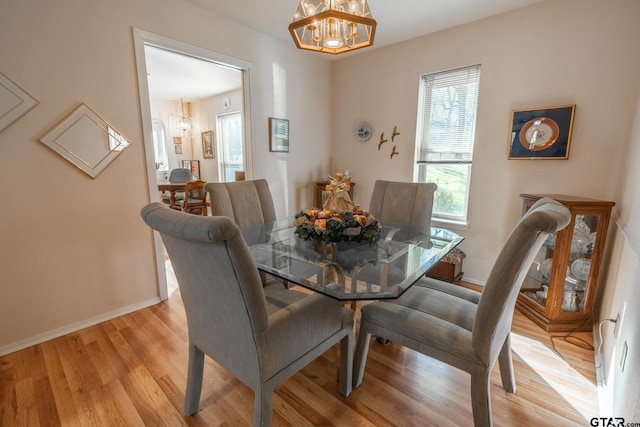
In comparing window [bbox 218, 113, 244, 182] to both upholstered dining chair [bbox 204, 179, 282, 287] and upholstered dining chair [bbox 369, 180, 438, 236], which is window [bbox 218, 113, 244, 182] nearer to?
upholstered dining chair [bbox 204, 179, 282, 287]

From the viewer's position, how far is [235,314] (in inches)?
40.3

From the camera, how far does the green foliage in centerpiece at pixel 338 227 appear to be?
1.60m

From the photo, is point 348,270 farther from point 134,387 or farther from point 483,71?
point 483,71

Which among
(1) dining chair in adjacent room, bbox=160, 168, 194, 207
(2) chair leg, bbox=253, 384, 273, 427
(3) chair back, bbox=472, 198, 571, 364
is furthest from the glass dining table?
(1) dining chair in adjacent room, bbox=160, 168, 194, 207

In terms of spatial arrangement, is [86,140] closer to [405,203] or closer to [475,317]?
[405,203]

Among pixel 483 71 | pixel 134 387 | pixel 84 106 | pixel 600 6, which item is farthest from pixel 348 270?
pixel 600 6

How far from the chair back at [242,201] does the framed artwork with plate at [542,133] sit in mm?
2180

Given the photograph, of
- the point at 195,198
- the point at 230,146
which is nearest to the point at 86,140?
the point at 195,198

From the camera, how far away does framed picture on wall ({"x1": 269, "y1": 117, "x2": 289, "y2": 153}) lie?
123 inches

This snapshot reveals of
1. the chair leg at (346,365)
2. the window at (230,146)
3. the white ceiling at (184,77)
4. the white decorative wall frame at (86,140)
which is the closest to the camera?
the chair leg at (346,365)

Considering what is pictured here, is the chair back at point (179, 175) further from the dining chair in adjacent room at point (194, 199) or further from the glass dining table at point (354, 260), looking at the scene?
the glass dining table at point (354, 260)

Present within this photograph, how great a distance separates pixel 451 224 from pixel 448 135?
0.91 m

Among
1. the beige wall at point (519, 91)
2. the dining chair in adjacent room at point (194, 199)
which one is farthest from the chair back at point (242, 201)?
the dining chair in adjacent room at point (194, 199)

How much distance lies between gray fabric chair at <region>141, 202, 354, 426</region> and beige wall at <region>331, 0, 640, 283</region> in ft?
6.91
